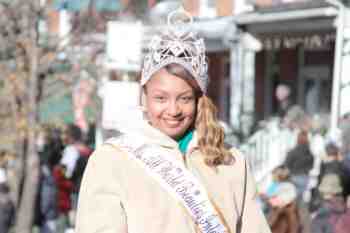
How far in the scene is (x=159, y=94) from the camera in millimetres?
3613

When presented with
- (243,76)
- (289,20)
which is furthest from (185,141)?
(243,76)

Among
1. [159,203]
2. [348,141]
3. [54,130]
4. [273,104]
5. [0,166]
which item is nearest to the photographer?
[159,203]

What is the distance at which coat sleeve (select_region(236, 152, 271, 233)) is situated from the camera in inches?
144

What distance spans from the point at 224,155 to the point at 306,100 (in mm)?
18091

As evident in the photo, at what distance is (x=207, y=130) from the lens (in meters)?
3.62

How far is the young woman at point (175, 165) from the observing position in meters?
3.46

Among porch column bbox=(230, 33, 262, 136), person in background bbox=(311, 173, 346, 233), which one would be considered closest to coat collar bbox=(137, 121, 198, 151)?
person in background bbox=(311, 173, 346, 233)

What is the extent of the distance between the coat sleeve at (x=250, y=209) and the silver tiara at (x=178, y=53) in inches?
13.6

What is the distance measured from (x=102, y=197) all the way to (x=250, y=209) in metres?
0.60

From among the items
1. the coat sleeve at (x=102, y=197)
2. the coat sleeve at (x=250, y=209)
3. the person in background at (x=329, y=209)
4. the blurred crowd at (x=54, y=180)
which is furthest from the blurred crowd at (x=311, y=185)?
the coat sleeve at (x=102, y=197)

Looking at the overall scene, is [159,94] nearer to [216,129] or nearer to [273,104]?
[216,129]

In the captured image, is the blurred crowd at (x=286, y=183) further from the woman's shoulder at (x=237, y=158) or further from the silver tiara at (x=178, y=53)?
the silver tiara at (x=178, y=53)

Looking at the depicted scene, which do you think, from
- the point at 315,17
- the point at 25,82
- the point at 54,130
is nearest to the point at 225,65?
the point at 315,17

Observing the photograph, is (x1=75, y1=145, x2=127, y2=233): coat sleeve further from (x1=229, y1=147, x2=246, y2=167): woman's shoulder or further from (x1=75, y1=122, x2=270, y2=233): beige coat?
(x1=229, y1=147, x2=246, y2=167): woman's shoulder
